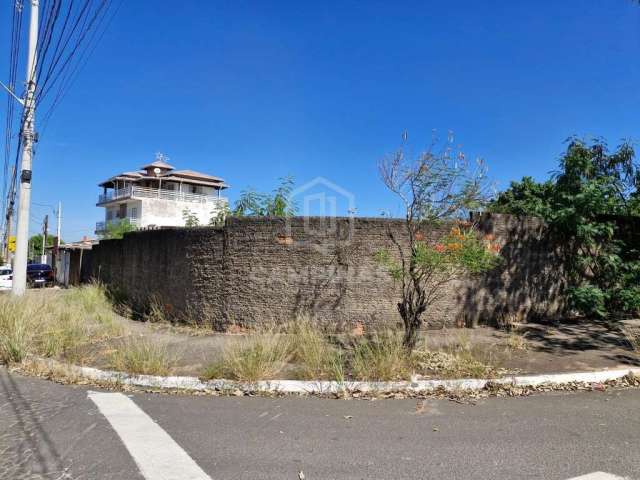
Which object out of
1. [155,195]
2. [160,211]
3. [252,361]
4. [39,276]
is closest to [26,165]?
[252,361]

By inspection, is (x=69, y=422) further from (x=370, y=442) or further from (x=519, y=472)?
(x=519, y=472)

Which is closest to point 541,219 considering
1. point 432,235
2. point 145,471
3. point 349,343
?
point 432,235

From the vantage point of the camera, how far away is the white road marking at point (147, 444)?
3.40 m

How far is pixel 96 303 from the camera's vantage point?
1120 centimetres

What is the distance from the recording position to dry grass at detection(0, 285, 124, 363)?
6887 millimetres

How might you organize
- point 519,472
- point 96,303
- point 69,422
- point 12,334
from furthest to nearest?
point 96,303 → point 12,334 → point 69,422 → point 519,472

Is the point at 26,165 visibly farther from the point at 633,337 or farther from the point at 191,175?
the point at 191,175

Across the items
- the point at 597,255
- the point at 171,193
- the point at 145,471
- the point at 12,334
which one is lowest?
the point at 145,471

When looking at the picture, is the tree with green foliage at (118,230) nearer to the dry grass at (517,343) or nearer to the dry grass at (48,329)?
the dry grass at (48,329)

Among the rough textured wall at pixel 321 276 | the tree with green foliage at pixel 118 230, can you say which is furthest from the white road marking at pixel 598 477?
the tree with green foliage at pixel 118 230

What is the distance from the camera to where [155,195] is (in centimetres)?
4922

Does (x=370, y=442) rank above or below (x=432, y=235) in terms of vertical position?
→ below

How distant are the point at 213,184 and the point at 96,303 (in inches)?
1798

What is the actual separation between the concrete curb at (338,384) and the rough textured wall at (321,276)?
8.57 ft
